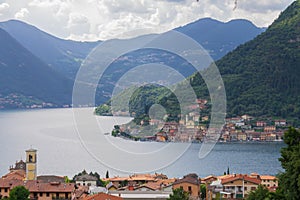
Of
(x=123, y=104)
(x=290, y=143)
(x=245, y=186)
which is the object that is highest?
(x=123, y=104)

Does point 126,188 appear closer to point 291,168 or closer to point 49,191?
point 49,191

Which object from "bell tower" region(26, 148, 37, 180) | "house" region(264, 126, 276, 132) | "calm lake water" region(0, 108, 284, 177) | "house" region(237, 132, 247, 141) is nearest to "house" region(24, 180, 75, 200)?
"bell tower" region(26, 148, 37, 180)

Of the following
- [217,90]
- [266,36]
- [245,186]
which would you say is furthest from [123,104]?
[245,186]

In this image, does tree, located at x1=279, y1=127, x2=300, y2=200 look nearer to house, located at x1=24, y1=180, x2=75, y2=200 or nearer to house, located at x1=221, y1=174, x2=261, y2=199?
house, located at x1=24, y1=180, x2=75, y2=200

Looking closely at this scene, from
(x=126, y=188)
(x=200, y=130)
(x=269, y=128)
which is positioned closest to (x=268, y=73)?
(x=269, y=128)

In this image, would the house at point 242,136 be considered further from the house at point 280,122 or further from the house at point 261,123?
the house at point 280,122

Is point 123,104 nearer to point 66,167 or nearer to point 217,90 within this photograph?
point 217,90

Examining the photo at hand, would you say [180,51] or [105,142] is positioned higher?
[180,51]
